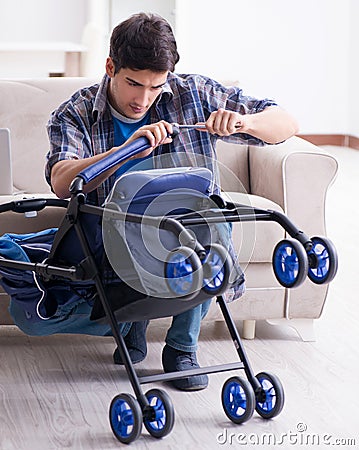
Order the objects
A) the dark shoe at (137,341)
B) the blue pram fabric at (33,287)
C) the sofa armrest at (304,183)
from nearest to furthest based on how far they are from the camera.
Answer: the blue pram fabric at (33,287) → the dark shoe at (137,341) → the sofa armrest at (304,183)

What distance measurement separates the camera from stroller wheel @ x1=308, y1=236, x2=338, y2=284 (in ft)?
6.84

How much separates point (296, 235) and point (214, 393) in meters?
0.56

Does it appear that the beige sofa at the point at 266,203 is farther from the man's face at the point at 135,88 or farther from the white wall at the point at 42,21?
the white wall at the point at 42,21

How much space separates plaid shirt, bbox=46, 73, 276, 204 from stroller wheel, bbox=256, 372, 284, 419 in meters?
0.53

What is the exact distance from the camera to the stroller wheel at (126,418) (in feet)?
6.93

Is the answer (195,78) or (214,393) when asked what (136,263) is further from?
(195,78)

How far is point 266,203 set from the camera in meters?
2.86

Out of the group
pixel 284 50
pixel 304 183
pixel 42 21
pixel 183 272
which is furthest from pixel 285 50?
pixel 183 272

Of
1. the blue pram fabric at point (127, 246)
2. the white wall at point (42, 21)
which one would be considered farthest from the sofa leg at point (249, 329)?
the white wall at point (42, 21)

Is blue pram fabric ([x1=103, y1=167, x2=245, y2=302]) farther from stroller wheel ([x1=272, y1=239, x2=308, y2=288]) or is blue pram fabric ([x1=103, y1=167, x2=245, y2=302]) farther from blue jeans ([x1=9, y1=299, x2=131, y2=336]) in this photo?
blue jeans ([x1=9, y1=299, x2=131, y2=336])

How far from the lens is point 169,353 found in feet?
8.54

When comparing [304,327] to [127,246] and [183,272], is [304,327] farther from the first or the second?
[183,272]

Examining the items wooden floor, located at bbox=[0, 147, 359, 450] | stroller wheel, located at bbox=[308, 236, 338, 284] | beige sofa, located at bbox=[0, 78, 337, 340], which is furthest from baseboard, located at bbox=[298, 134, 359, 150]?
stroller wheel, located at bbox=[308, 236, 338, 284]

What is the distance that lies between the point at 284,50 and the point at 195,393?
17.0 feet
